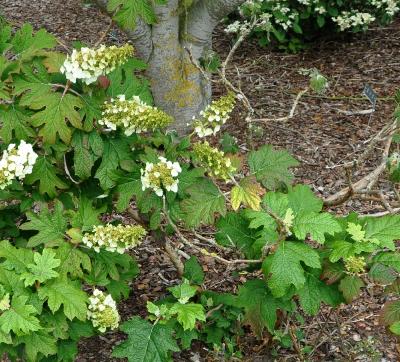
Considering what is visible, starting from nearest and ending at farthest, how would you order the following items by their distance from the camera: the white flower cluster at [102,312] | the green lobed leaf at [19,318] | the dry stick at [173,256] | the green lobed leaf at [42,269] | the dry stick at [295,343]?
the green lobed leaf at [19,318]
the green lobed leaf at [42,269]
the white flower cluster at [102,312]
the dry stick at [295,343]
the dry stick at [173,256]

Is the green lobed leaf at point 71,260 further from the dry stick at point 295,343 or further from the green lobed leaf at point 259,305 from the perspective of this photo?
the dry stick at point 295,343

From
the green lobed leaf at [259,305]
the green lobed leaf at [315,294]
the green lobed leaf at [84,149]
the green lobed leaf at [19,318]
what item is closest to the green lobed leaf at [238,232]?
the green lobed leaf at [259,305]

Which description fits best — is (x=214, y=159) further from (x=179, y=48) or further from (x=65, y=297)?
(x=179, y=48)

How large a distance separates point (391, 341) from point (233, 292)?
831mm

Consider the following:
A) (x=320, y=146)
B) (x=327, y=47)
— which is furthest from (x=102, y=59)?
(x=327, y=47)

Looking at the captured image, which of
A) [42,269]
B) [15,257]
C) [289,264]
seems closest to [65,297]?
[42,269]

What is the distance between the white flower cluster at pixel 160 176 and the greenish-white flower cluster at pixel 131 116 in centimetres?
17

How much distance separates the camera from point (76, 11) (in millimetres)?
7449

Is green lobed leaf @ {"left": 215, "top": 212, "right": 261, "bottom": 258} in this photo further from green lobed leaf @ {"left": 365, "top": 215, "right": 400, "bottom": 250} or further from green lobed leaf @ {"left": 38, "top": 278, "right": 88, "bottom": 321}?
green lobed leaf @ {"left": 38, "top": 278, "right": 88, "bottom": 321}

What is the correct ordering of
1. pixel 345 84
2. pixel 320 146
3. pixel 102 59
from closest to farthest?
pixel 102 59, pixel 320 146, pixel 345 84

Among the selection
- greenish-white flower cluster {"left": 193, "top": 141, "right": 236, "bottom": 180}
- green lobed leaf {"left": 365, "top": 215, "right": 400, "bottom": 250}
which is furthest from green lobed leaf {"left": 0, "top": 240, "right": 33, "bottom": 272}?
green lobed leaf {"left": 365, "top": 215, "right": 400, "bottom": 250}

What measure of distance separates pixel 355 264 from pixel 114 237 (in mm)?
845

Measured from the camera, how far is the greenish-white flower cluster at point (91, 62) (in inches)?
85.3

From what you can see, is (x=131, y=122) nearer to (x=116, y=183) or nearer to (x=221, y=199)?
(x=116, y=183)
